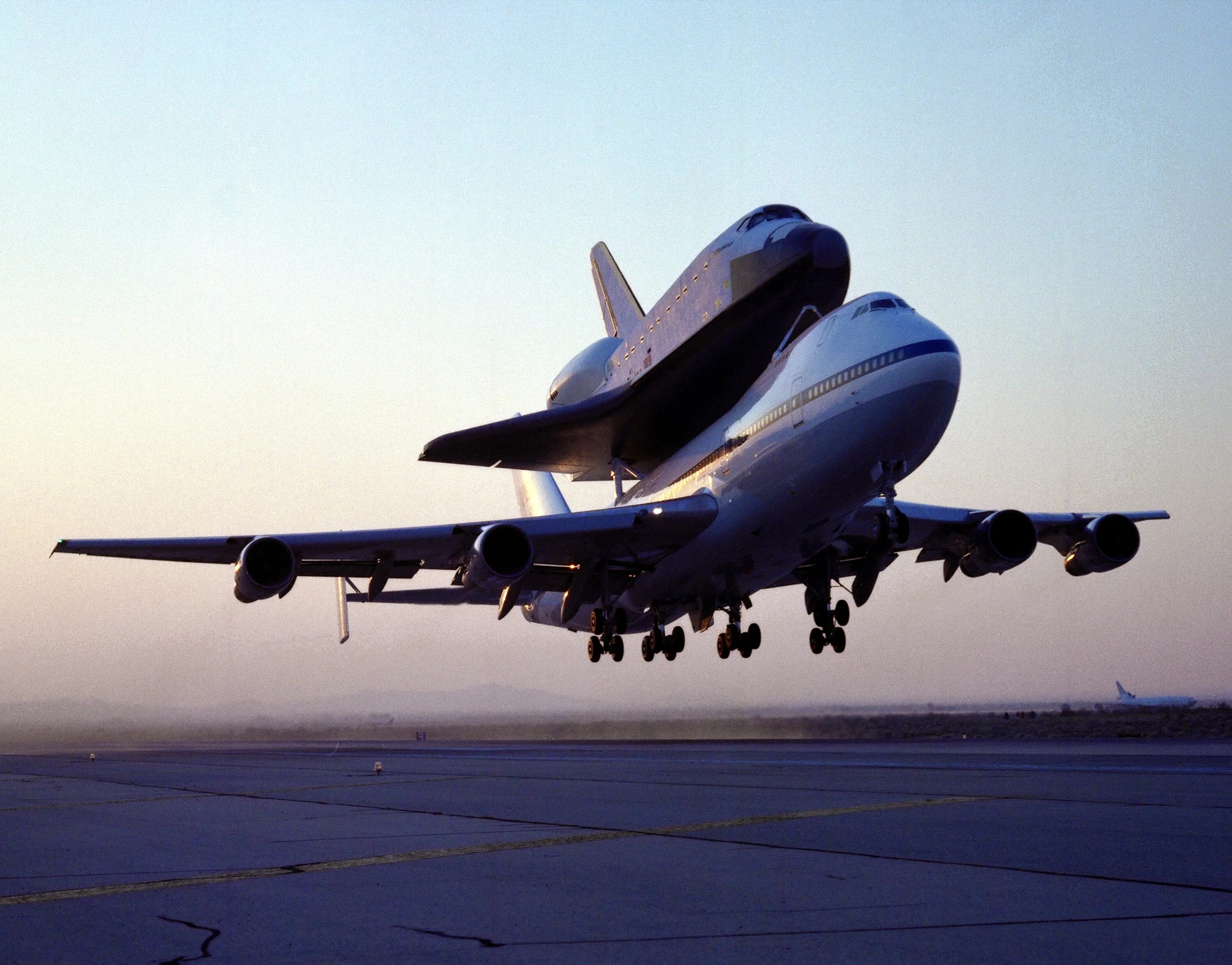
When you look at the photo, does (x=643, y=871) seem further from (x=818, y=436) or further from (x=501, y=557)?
(x=501, y=557)

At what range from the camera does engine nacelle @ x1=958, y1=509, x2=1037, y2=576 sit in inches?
1179

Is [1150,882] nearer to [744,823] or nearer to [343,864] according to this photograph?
[744,823]

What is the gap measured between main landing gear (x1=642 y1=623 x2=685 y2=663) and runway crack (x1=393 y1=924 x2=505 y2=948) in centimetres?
3249

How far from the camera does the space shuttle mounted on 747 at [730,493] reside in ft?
80.1

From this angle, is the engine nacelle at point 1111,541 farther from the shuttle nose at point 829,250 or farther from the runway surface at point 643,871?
the runway surface at point 643,871

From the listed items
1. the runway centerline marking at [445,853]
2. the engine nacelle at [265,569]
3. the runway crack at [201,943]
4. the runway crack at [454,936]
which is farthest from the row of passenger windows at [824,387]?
the runway crack at [201,943]

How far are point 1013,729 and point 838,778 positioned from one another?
33.8 meters

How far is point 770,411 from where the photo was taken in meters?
26.4

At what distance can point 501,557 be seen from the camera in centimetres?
2739

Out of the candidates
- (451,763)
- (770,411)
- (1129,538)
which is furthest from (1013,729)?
(451,763)

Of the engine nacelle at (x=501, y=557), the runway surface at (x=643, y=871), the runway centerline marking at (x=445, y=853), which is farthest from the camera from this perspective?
the engine nacelle at (x=501, y=557)

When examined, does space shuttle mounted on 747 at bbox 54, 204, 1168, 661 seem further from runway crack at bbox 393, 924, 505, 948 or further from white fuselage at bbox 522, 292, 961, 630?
runway crack at bbox 393, 924, 505, 948

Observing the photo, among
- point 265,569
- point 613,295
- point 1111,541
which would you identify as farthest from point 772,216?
point 613,295

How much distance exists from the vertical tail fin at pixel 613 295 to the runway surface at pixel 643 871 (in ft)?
147
